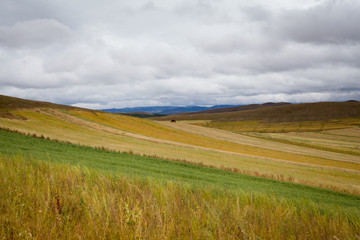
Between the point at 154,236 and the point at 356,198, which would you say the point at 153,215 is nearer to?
the point at 154,236

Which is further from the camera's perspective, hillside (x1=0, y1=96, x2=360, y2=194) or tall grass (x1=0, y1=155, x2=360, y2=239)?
hillside (x1=0, y1=96, x2=360, y2=194)

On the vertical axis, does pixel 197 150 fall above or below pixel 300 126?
below

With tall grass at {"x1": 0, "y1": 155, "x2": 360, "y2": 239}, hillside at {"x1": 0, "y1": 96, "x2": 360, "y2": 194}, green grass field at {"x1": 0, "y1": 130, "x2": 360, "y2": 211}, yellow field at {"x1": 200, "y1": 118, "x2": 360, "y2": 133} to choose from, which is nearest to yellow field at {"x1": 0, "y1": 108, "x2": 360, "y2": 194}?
hillside at {"x1": 0, "y1": 96, "x2": 360, "y2": 194}

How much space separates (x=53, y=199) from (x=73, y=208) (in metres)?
0.32

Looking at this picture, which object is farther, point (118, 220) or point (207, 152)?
point (207, 152)

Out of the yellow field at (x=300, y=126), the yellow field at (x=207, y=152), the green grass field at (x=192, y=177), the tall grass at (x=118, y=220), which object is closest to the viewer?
the tall grass at (x=118, y=220)

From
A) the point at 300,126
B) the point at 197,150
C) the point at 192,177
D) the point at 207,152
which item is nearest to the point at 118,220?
the point at 192,177

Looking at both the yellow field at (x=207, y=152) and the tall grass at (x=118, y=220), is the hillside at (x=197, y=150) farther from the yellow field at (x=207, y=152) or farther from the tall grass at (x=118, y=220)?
the tall grass at (x=118, y=220)

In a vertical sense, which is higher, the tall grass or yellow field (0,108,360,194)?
the tall grass

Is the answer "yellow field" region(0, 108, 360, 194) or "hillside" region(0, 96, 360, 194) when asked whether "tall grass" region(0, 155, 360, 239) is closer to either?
"hillside" region(0, 96, 360, 194)

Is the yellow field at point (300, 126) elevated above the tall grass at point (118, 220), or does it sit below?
below

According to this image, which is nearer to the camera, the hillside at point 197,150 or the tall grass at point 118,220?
the tall grass at point 118,220

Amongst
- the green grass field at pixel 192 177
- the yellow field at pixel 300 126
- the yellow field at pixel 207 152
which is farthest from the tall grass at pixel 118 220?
the yellow field at pixel 300 126

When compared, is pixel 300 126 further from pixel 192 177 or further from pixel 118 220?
pixel 118 220
